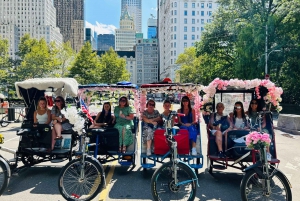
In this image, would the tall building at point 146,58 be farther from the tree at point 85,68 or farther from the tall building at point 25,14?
the tree at point 85,68

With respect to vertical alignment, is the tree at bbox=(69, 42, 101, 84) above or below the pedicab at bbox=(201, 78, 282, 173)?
above

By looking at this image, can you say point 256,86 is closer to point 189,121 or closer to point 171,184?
point 189,121

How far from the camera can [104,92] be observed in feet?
34.2

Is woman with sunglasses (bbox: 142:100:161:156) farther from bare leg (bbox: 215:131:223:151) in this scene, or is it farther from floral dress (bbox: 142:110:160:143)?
bare leg (bbox: 215:131:223:151)

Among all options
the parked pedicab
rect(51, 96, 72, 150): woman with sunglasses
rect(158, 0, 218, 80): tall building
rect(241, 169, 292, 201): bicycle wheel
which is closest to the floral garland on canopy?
rect(241, 169, 292, 201): bicycle wheel

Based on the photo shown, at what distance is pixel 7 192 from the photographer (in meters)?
5.69

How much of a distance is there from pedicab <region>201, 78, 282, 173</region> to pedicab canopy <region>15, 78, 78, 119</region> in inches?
133

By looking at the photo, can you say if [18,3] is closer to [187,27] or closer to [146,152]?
[187,27]

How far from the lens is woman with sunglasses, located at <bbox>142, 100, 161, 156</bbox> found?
6920mm

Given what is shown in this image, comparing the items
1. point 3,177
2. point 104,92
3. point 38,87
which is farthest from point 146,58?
point 3,177

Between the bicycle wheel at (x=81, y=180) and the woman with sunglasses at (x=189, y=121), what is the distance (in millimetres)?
2545

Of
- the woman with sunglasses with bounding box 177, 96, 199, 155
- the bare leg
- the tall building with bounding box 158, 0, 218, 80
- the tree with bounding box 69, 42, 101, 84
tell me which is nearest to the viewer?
the bare leg

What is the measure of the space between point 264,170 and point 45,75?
42.6 m

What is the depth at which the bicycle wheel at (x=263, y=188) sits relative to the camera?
464 centimetres
